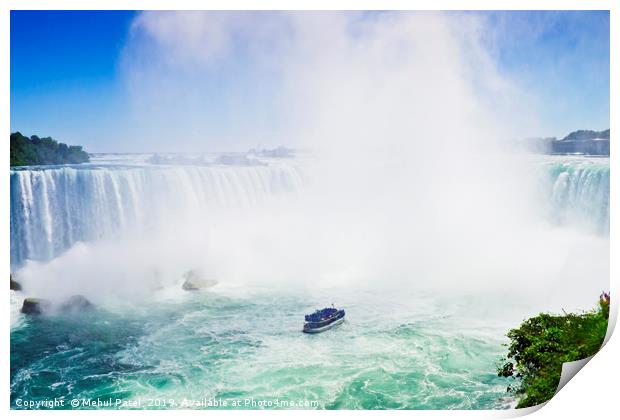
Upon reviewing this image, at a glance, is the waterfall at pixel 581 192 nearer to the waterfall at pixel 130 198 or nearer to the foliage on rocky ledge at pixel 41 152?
the waterfall at pixel 130 198

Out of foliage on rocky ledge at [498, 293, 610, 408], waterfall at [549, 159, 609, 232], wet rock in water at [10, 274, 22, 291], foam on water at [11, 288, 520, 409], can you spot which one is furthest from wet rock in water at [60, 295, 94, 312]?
waterfall at [549, 159, 609, 232]

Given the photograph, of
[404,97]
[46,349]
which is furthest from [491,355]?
[46,349]

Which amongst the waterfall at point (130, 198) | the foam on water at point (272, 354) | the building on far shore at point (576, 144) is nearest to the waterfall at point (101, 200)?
the waterfall at point (130, 198)

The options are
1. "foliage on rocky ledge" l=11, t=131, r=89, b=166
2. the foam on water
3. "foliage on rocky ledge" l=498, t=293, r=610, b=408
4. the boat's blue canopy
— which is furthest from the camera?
the boat's blue canopy

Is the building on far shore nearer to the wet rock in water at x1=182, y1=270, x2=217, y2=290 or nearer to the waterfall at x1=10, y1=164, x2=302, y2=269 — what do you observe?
the waterfall at x1=10, y1=164, x2=302, y2=269

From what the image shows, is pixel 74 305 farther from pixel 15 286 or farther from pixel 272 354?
pixel 272 354

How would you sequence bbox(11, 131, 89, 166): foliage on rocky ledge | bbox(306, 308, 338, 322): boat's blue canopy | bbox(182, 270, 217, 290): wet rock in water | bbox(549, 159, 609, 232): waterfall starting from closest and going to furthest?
bbox(11, 131, 89, 166): foliage on rocky ledge
bbox(306, 308, 338, 322): boat's blue canopy
bbox(549, 159, 609, 232): waterfall
bbox(182, 270, 217, 290): wet rock in water
